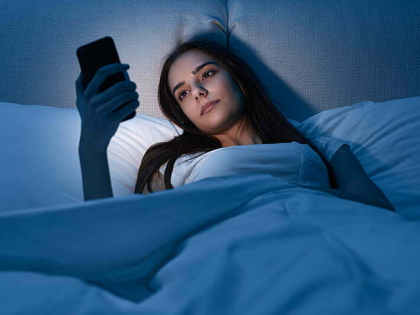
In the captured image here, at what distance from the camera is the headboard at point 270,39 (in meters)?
1.37

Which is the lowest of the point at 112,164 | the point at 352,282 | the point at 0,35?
the point at 112,164

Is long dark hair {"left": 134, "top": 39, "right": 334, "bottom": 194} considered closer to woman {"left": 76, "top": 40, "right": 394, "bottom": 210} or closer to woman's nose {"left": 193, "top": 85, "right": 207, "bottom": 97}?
woman {"left": 76, "top": 40, "right": 394, "bottom": 210}

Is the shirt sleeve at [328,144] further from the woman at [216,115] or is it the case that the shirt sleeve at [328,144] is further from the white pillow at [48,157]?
the white pillow at [48,157]

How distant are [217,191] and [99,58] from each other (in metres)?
0.40

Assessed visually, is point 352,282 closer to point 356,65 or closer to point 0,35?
point 356,65

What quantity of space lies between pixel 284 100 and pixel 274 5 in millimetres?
388

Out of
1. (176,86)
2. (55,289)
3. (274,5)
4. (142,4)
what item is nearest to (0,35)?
(142,4)

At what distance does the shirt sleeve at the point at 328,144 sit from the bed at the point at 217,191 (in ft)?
0.22

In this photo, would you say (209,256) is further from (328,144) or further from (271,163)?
(328,144)

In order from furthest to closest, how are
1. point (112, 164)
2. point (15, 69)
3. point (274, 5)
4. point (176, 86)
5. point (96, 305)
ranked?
point (274, 5), point (15, 69), point (176, 86), point (112, 164), point (96, 305)

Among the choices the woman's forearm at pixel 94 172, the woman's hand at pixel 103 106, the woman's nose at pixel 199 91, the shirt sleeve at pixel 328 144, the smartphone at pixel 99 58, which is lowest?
the shirt sleeve at pixel 328 144

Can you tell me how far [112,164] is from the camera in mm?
1024

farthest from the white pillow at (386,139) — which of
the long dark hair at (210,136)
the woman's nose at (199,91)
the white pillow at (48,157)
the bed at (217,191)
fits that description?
the white pillow at (48,157)

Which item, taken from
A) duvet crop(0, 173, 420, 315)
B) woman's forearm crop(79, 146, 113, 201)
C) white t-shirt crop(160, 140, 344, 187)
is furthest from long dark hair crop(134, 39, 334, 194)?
duvet crop(0, 173, 420, 315)
